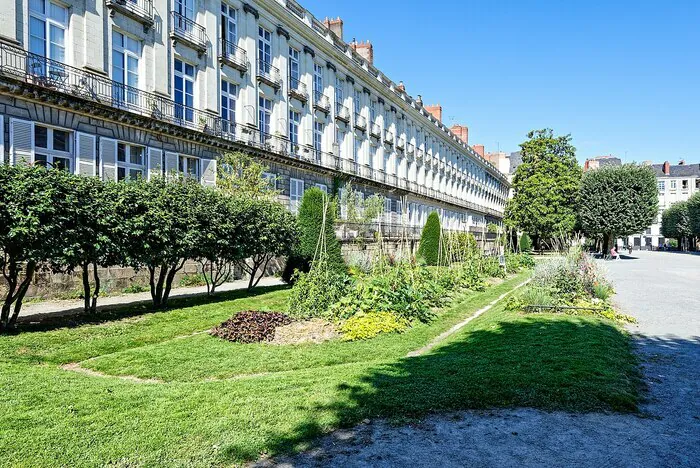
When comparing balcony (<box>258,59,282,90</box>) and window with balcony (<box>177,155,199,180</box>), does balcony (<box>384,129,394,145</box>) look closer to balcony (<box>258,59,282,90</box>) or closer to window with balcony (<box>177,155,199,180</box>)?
balcony (<box>258,59,282,90</box>)

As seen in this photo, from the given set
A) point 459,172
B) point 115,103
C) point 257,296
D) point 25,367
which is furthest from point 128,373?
point 459,172

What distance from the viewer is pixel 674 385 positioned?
557 cm

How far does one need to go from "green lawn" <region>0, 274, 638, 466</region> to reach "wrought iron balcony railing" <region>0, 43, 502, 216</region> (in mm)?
9404

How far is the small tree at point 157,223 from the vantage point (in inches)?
410

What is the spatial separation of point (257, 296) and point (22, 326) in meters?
6.48

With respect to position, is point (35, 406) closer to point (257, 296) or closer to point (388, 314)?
point (388, 314)

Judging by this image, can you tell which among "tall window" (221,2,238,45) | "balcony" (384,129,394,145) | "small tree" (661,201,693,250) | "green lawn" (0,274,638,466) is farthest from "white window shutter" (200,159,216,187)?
"small tree" (661,201,693,250)

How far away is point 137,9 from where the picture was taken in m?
18.0

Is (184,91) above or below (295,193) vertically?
above

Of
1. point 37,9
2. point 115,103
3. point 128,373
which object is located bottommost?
point 128,373

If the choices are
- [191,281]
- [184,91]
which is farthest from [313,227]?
[184,91]

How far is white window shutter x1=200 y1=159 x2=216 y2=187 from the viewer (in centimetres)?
2100

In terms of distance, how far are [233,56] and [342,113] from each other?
12.0 m

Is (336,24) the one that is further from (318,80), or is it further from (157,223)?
(157,223)
